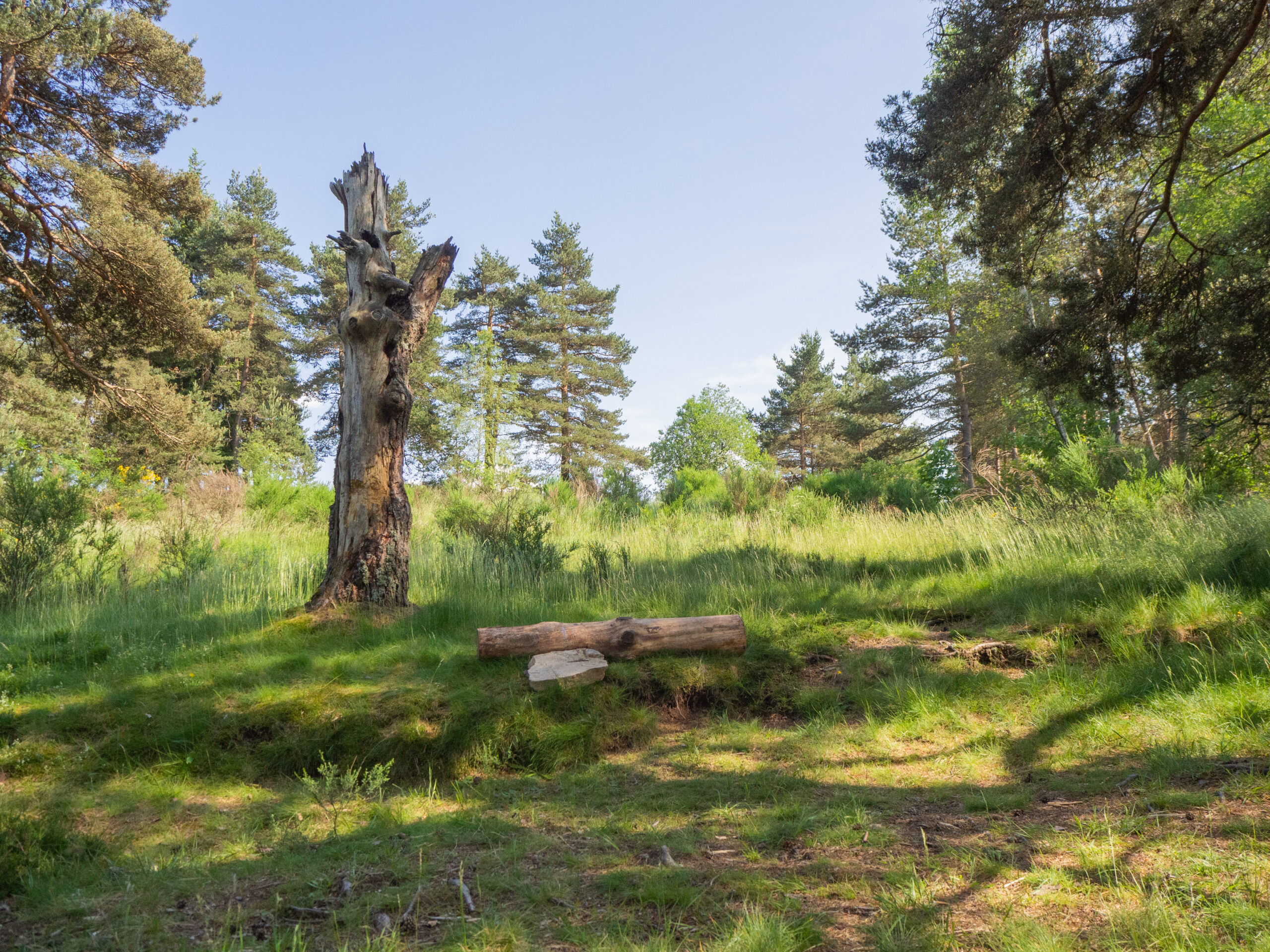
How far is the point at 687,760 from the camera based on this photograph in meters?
4.71

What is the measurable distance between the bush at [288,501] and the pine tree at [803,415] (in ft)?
91.3

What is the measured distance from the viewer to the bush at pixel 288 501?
14.9m

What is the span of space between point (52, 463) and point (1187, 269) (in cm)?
1706

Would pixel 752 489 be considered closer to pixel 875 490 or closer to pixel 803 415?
pixel 875 490

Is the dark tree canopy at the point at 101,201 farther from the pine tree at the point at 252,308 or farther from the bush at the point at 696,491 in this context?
the pine tree at the point at 252,308

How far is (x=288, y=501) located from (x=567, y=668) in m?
12.7

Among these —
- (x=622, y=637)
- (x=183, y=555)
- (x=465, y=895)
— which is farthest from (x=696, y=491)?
(x=465, y=895)

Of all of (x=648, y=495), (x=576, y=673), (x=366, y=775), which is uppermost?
(x=648, y=495)

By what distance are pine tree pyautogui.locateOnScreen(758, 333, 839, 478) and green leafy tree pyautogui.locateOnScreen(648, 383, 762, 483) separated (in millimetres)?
3260

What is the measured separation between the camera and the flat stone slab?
517 centimetres

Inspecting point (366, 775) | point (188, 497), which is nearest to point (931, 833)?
point (366, 775)

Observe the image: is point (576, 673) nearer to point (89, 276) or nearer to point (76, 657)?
point (76, 657)

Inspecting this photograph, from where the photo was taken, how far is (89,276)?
10.3 meters

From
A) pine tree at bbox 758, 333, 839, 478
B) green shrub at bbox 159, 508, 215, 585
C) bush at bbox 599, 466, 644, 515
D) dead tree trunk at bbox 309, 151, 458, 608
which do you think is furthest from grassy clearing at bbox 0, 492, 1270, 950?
pine tree at bbox 758, 333, 839, 478
